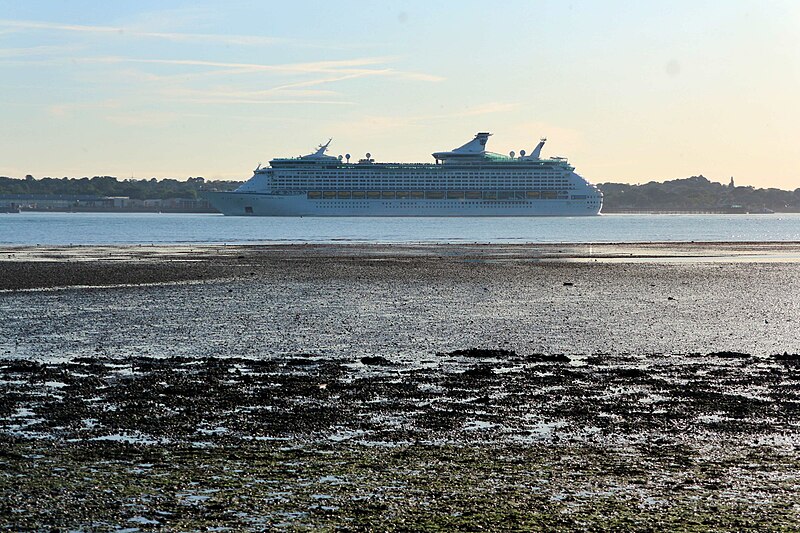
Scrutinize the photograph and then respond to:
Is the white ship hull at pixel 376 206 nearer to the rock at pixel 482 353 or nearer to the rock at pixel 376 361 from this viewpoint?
the rock at pixel 482 353

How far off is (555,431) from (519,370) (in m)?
3.85

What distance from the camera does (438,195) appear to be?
Result: 156 m

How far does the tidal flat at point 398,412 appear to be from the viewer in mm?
7555

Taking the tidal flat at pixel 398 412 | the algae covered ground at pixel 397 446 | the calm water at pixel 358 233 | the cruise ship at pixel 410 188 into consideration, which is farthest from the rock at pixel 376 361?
the cruise ship at pixel 410 188

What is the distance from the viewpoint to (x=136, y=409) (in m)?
11.1

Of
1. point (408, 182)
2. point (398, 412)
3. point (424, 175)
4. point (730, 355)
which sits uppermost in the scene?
point (424, 175)

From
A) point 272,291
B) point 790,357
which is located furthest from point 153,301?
point 790,357

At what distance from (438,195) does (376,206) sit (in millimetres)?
8603

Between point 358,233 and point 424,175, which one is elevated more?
point 424,175

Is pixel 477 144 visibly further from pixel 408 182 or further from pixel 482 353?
pixel 482 353

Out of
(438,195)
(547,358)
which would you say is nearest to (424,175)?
(438,195)

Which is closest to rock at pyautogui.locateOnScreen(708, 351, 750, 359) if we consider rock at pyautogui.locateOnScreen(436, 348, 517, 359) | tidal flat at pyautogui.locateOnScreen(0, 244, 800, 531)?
tidal flat at pyautogui.locateOnScreen(0, 244, 800, 531)

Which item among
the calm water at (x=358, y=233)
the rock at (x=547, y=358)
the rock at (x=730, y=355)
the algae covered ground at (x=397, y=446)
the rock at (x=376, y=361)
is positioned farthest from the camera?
the calm water at (x=358, y=233)

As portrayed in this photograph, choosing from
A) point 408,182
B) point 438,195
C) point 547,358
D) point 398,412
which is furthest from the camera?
point 408,182
